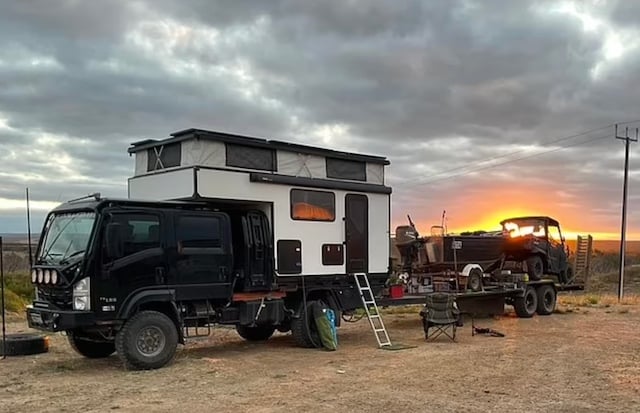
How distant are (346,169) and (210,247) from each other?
3410 millimetres

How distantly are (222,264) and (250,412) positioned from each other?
13.2ft

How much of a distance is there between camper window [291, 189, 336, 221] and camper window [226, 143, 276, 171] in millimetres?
682

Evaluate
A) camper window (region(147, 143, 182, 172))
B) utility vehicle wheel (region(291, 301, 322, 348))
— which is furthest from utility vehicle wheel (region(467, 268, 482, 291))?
camper window (region(147, 143, 182, 172))

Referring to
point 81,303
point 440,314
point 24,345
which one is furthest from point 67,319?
point 440,314

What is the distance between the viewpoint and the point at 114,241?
9422 millimetres

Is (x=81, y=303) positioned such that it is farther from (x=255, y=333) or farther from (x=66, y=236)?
(x=255, y=333)

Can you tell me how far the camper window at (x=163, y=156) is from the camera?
11.0 meters

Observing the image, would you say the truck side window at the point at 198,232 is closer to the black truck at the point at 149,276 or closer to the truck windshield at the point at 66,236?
the black truck at the point at 149,276

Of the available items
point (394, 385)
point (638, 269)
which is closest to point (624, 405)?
point (394, 385)

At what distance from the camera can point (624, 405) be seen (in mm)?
7238

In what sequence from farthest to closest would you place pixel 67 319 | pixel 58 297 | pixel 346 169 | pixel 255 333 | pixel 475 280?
pixel 475 280 < pixel 255 333 < pixel 346 169 < pixel 58 297 < pixel 67 319

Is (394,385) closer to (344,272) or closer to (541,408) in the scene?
(541,408)

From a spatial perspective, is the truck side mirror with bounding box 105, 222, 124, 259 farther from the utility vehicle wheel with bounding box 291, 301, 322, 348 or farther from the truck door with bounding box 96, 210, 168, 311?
the utility vehicle wheel with bounding box 291, 301, 322, 348

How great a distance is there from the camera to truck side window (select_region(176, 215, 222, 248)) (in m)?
10.3
